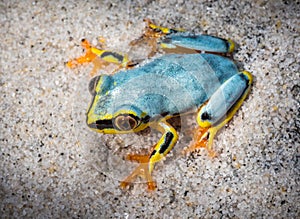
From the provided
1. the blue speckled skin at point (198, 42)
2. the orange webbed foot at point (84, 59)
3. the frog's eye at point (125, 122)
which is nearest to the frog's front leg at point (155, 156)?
the frog's eye at point (125, 122)

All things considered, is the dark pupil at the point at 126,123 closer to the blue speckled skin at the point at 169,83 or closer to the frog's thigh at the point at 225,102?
the blue speckled skin at the point at 169,83

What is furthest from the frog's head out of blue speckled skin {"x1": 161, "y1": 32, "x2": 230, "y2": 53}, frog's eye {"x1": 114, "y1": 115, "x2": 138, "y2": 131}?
blue speckled skin {"x1": 161, "y1": 32, "x2": 230, "y2": 53}

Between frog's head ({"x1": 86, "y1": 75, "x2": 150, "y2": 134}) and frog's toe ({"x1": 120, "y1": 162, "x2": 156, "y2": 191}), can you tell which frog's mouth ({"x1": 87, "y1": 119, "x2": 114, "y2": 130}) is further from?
frog's toe ({"x1": 120, "y1": 162, "x2": 156, "y2": 191})

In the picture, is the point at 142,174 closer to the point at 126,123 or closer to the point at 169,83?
the point at 126,123

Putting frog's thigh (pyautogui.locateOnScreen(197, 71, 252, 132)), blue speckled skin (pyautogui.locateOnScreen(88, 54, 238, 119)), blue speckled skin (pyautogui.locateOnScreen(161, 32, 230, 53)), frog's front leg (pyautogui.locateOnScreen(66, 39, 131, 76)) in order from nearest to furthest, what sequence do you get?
blue speckled skin (pyautogui.locateOnScreen(88, 54, 238, 119)) → frog's thigh (pyautogui.locateOnScreen(197, 71, 252, 132)) → blue speckled skin (pyautogui.locateOnScreen(161, 32, 230, 53)) → frog's front leg (pyautogui.locateOnScreen(66, 39, 131, 76))

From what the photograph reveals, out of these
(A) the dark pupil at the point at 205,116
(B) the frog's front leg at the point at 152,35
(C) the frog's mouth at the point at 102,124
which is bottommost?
(A) the dark pupil at the point at 205,116

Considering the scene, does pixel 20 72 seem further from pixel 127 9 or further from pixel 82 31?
pixel 127 9

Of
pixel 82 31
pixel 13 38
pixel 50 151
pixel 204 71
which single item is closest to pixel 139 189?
pixel 50 151
